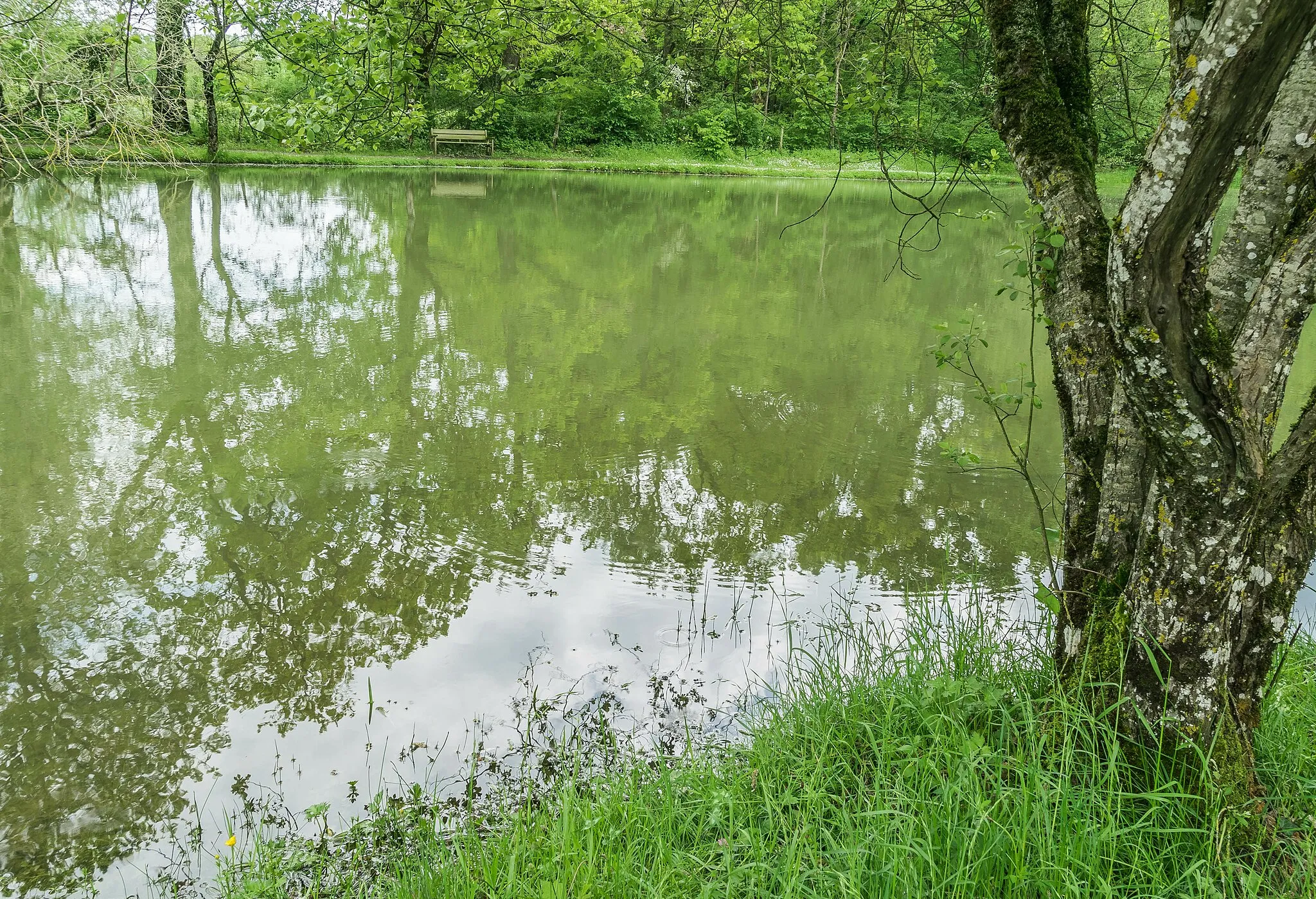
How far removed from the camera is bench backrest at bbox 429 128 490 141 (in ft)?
98.8

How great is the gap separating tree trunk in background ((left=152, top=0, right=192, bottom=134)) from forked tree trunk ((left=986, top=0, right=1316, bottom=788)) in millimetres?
7976

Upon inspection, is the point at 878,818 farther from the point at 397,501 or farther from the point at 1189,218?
the point at 397,501

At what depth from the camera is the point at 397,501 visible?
606 cm

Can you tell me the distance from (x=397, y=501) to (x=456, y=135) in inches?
1067

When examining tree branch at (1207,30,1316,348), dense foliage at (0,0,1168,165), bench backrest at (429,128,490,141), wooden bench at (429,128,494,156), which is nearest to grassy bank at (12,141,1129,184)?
wooden bench at (429,128,494,156)

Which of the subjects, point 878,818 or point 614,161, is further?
point 614,161

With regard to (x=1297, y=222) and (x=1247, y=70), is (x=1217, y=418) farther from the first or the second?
(x=1247, y=70)

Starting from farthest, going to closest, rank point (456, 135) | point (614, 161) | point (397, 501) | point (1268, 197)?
point (614, 161) → point (456, 135) → point (397, 501) → point (1268, 197)

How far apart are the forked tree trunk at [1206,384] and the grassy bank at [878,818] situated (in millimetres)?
200

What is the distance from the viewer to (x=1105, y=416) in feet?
9.06

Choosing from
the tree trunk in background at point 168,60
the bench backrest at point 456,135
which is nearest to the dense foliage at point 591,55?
the tree trunk in background at point 168,60

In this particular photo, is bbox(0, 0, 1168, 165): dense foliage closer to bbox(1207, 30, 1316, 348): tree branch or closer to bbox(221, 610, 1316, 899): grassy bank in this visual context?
bbox(1207, 30, 1316, 348): tree branch

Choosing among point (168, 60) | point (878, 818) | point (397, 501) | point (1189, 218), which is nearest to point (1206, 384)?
point (1189, 218)

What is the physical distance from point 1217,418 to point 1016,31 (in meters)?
1.52
